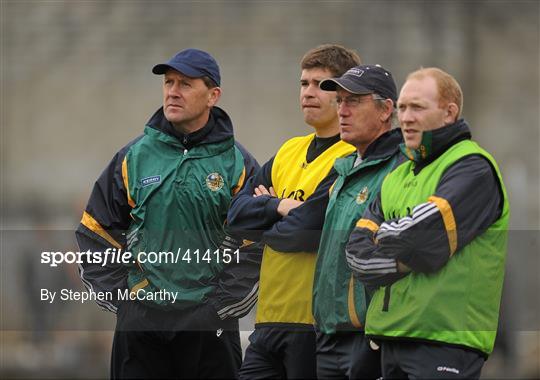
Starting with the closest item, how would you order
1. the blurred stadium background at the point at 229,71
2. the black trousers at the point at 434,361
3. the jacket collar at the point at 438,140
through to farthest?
1. the black trousers at the point at 434,361
2. the jacket collar at the point at 438,140
3. the blurred stadium background at the point at 229,71

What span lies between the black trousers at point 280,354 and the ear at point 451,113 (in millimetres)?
864

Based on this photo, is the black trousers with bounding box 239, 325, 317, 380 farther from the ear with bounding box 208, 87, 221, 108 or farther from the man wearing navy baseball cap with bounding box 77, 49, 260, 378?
the ear with bounding box 208, 87, 221, 108

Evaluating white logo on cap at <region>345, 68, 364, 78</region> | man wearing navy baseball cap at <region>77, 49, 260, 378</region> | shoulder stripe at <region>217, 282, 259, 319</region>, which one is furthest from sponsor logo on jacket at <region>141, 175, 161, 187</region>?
white logo on cap at <region>345, 68, 364, 78</region>

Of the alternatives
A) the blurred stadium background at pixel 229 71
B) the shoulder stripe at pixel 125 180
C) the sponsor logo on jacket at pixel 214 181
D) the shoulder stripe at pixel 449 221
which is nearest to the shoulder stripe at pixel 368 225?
the shoulder stripe at pixel 449 221

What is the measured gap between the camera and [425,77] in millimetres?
3160

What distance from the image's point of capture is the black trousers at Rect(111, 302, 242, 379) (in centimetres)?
377

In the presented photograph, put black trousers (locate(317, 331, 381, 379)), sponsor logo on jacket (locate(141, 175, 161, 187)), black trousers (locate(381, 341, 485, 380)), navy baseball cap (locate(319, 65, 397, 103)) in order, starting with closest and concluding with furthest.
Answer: black trousers (locate(381, 341, 485, 380)) → black trousers (locate(317, 331, 381, 379)) → navy baseball cap (locate(319, 65, 397, 103)) → sponsor logo on jacket (locate(141, 175, 161, 187))

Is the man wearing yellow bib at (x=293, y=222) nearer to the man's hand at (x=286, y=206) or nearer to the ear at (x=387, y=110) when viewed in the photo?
the man's hand at (x=286, y=206)

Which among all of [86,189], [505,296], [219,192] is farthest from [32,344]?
[505,296]

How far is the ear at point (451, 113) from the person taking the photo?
10.3 feet

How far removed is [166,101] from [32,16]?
319 centimetres

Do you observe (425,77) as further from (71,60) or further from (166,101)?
(71,60)

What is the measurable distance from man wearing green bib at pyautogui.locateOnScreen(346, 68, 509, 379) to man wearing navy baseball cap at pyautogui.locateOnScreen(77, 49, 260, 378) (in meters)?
0.78

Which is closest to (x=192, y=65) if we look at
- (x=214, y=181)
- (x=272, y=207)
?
(x=214, y=181)
